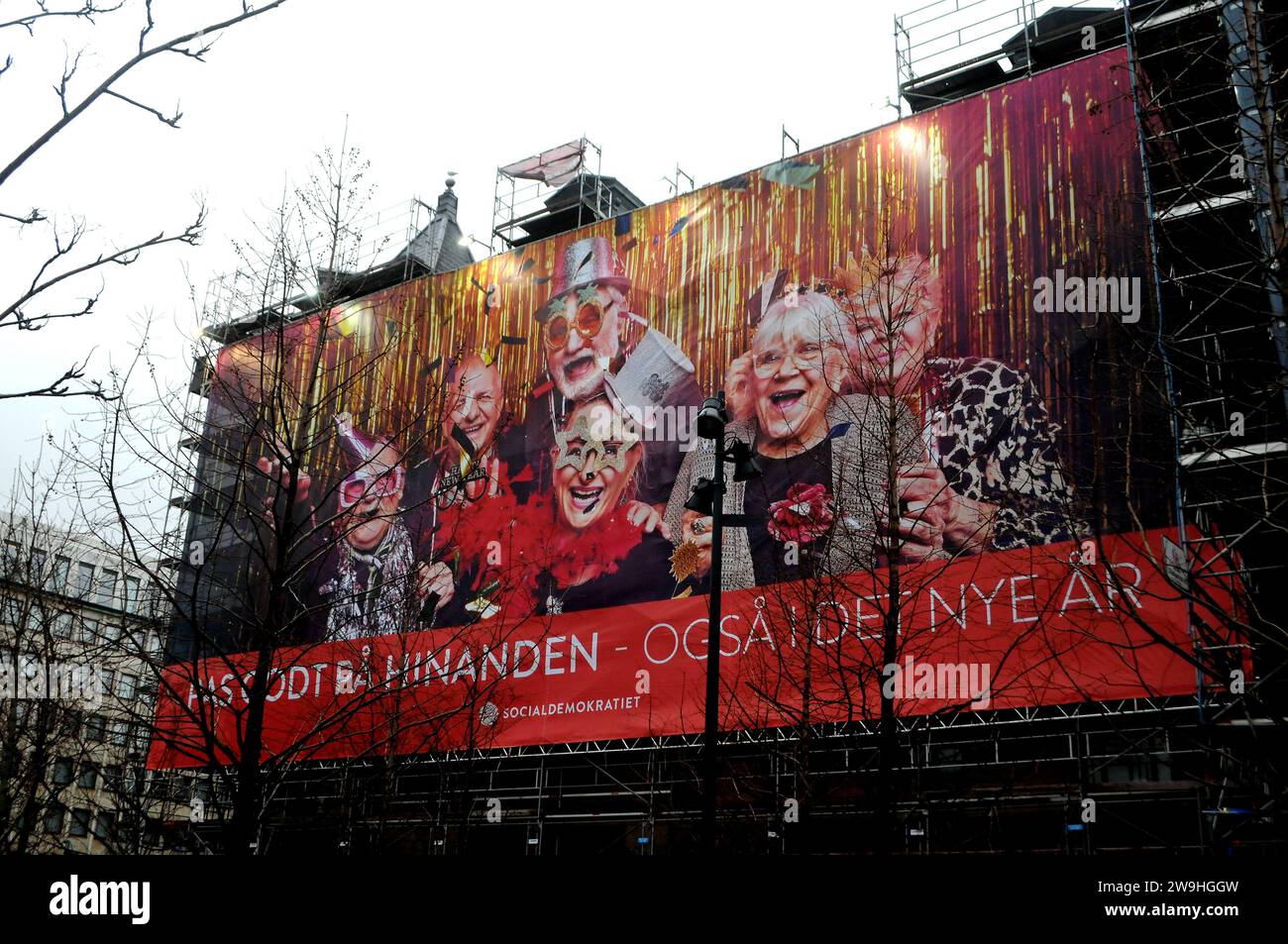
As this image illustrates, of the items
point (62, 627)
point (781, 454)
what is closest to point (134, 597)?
point (62, 627)

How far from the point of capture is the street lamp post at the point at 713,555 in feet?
31.2

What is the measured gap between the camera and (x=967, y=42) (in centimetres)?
2183

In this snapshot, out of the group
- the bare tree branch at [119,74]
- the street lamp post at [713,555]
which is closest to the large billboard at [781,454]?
the street lamp post at [713,555]

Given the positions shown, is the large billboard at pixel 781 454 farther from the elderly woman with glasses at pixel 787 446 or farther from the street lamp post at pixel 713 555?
the street lamp post at pixel 713 555

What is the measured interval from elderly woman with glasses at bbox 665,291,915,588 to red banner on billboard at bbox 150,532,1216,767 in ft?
2.99

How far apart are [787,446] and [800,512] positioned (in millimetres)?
1720

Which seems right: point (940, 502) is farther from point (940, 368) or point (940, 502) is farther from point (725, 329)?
point (725, 329)

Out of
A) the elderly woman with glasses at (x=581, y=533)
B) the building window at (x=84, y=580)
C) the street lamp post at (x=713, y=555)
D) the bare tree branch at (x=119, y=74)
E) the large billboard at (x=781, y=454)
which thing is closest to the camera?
the bare tree branch at (x=119, y=74)

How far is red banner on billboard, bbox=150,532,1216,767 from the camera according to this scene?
13414 millimetres

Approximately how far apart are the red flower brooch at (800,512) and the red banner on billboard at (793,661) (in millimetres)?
875

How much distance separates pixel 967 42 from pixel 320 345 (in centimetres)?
1622

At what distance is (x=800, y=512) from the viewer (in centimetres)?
1762

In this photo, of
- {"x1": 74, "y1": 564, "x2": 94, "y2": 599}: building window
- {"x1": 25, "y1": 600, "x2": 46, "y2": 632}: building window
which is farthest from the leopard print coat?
{"x1": 25, "y1": 600, "x2": 46, "y2": 632}: building window
